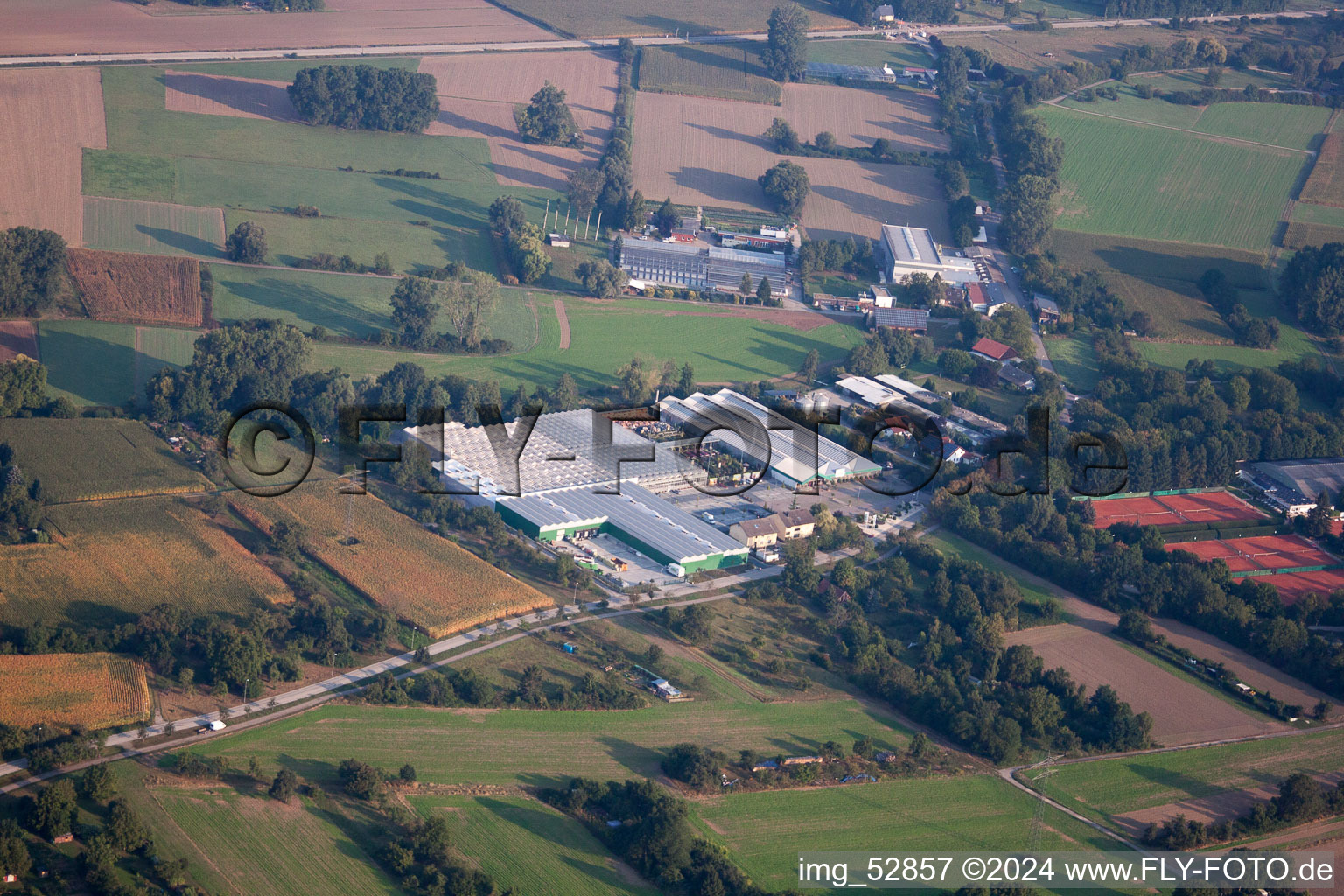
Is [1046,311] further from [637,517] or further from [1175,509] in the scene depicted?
[637,517]

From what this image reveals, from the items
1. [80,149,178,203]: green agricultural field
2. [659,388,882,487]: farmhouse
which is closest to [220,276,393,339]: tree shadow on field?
[80,149,178,203]: green agricultural field

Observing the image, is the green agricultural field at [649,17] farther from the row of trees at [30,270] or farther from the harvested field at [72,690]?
the harvested field at [72,690]

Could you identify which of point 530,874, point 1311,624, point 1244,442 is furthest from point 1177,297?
point 530,874

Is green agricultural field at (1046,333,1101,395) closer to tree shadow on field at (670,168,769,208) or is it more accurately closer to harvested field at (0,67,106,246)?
tree shadow on field at (670,168,769,208)

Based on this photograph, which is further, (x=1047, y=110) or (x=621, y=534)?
(x=1047, y=110)

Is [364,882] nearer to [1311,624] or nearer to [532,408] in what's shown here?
[532,408]

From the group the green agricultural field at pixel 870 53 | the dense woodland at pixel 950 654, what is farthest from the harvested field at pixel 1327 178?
the dense woodland at pixel 950 654
